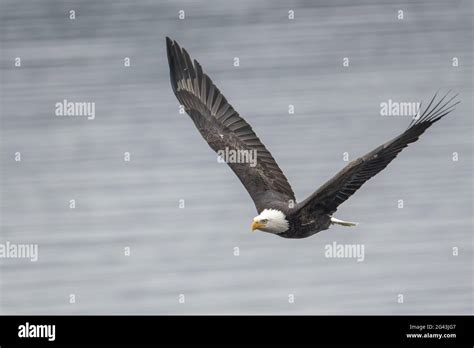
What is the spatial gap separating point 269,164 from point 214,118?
0.81m

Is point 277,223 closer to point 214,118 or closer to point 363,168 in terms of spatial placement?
point 363,168

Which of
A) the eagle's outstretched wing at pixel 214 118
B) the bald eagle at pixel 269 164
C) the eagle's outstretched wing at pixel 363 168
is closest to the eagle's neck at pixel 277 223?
the bald eagle at pixel 269 164

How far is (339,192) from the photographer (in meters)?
12.3

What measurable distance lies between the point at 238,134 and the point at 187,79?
2.64ft

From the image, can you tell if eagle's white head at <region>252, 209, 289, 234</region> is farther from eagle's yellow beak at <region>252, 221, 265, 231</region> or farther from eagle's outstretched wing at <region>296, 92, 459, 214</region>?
eagle's outstretched wing at <region>296, 92, 459, 214</region>

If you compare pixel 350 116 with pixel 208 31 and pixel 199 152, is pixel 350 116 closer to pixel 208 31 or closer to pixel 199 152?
pixel 199 152

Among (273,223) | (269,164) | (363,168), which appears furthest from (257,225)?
(363,168)

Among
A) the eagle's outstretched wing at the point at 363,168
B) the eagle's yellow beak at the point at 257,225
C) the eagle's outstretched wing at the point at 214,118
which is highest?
the eagle's outstretched wing at the point at 214,118

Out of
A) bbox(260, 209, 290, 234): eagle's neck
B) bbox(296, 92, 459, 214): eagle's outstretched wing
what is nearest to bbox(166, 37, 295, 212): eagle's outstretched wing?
bbox(260, 209, 290, 234): eagle's neck

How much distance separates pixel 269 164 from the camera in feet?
45.2

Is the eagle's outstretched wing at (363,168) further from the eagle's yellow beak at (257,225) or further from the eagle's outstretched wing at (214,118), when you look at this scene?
the eagle's outstretched wing at (214,118)

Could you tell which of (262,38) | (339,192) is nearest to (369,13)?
(262,38)

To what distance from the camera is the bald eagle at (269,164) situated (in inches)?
467

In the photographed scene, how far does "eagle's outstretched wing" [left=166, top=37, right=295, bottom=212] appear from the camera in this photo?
A: 1380 centimetres
